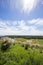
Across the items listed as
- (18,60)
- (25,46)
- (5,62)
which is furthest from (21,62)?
(25,46)

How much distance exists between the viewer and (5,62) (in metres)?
10.1

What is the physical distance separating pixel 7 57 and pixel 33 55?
1612 mm

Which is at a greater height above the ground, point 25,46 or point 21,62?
point 25,46

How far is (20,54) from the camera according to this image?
10.3 m

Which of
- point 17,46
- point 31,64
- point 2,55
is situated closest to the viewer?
point 31,64

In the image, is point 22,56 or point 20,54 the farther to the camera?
point 20,54

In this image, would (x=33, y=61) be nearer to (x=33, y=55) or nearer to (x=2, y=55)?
(x=33, y=55)

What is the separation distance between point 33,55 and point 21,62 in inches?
35.6

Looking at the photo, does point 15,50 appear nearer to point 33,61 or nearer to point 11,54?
point 11,54

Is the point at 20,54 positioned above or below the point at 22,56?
above

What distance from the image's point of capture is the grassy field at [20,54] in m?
9.45

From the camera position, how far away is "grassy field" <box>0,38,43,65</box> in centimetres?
945

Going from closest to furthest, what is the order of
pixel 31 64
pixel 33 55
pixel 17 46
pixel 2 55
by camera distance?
pixel 31 64 < pixel 33 55 < pixel 2 55 < pixel 17 46

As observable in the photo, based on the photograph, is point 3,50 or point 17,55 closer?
point 17,55
